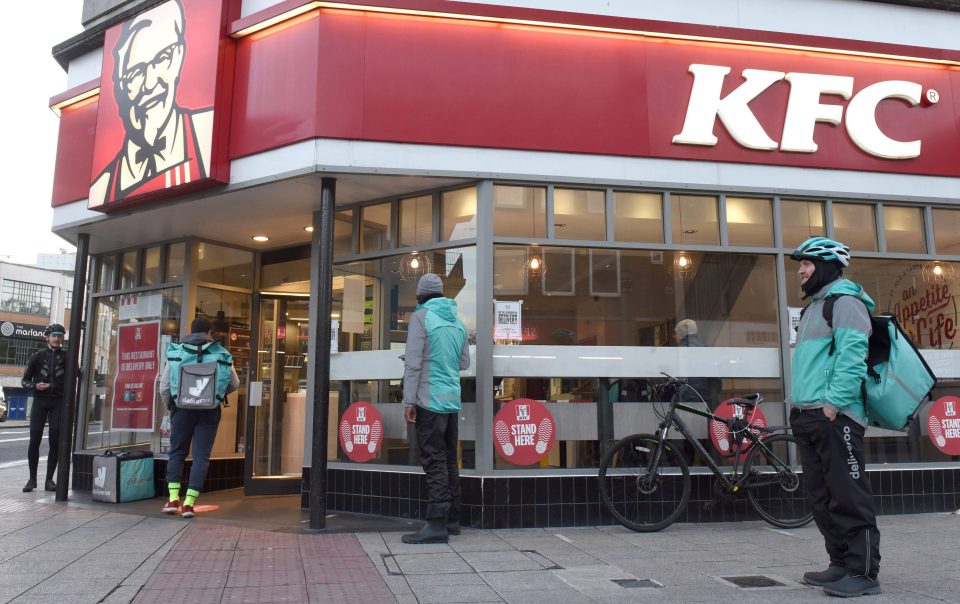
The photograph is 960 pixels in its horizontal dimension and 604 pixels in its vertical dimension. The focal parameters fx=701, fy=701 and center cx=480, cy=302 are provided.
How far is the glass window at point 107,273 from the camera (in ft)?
29.9

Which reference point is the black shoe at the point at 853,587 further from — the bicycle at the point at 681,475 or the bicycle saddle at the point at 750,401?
the bicycle saddle at the point at 750,401

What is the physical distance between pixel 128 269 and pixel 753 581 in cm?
801

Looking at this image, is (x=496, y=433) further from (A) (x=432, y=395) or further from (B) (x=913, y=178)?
(B) (x=913, y=178)

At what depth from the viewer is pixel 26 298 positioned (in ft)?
189

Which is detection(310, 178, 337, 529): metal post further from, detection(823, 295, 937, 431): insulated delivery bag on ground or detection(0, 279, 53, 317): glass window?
detection(0, 279, 53, 317): glass window

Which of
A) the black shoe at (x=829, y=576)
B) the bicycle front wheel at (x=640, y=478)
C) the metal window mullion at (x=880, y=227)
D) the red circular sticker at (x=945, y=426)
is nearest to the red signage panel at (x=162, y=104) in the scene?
the bicycle front wheel at (x=640, y=478)

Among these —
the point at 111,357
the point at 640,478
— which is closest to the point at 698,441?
the point at 640,478

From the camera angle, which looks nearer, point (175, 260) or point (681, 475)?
point (681, 475)

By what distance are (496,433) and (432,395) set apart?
0.90 metres

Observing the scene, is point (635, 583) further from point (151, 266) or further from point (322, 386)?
point (151, 266)

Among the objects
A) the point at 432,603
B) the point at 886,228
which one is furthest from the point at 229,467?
the point at 886,228

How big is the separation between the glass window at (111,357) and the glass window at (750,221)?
20.5 feet

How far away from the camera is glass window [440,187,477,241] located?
6.39 meters

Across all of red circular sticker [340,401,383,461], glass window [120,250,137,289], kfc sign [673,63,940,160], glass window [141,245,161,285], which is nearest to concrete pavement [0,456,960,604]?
red circular sticker [340,401,383,461]
